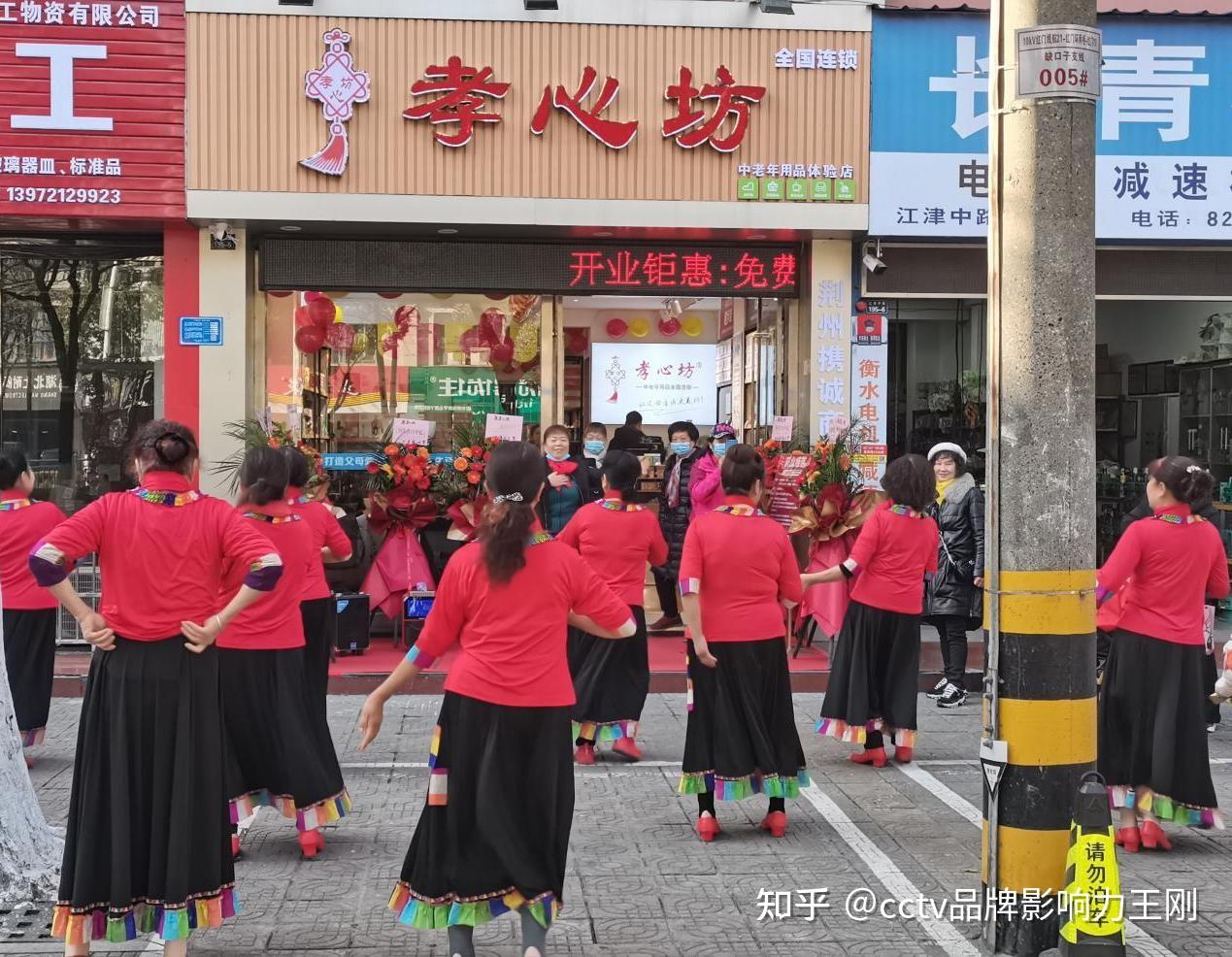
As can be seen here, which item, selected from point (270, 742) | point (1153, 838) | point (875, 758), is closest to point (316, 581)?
point (270, 742)

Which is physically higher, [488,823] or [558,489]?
[558,489]

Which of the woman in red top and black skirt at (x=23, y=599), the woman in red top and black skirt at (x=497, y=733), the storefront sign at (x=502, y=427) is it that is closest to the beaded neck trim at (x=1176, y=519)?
the woman in red top and black skirt at (x=497, y=733)

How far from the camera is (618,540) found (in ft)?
24.3

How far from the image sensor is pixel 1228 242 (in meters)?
12.2

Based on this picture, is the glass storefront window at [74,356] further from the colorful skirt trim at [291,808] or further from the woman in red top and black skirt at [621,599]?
the colorful skirt trim at [291,808]

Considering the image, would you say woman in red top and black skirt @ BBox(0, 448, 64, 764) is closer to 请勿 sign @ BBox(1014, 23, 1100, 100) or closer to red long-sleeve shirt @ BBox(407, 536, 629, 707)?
red long-sleeve shirt @ BBox(407, 536, 629, 707)

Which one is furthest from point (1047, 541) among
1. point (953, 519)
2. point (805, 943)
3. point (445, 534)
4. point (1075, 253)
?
point (445, 534)

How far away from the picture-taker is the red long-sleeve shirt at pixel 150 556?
4574 mm

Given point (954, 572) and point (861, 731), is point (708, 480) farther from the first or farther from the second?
point (861, 731)

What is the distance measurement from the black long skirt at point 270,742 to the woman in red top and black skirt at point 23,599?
2253mm

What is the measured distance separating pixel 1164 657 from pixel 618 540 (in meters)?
2.79

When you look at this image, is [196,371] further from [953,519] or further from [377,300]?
[953,519]

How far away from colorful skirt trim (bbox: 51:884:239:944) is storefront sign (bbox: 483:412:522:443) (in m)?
7.45

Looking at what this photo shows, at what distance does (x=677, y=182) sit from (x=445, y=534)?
3668 mm
